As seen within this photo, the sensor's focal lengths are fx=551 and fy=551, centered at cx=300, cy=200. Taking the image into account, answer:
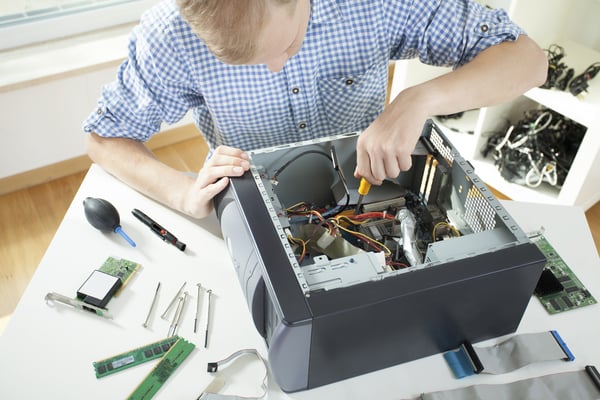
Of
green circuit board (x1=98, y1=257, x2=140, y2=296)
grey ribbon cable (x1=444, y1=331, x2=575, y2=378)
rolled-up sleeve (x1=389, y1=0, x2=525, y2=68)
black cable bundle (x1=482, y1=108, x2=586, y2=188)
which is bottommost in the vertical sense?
black cable bundle (x1=482, y1=108, x2=586, y2=188)

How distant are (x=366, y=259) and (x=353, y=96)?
53cm

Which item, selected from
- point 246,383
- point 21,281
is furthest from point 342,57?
point 21,281

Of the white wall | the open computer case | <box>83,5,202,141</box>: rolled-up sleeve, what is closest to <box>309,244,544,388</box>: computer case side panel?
the open computer case

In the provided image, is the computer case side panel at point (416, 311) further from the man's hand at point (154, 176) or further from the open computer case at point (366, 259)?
the man's hand at point (154, 176)

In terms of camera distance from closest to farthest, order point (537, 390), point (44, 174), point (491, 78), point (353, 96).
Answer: point (537, 390) < point (491, 78) < point (353, 96) < point (44, 174)

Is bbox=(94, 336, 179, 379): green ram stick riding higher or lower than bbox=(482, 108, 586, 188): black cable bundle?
higher

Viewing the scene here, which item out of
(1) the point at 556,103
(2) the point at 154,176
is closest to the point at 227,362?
(2) the point at 154,176

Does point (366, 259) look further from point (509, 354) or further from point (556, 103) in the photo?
point (556, 103)

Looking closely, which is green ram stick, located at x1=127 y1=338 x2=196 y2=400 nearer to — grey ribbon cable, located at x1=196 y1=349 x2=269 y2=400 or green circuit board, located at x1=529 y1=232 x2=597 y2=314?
grey ribbon cable, located at x1=196 y1=349 x2=269 y2=400

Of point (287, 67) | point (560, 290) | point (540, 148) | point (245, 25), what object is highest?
point (245, 25)

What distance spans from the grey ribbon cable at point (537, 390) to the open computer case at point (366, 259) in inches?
3.0

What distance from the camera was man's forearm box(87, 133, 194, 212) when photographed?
108cm

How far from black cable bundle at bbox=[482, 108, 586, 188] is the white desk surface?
966 millimetres

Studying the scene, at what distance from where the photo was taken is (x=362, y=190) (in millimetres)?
946
